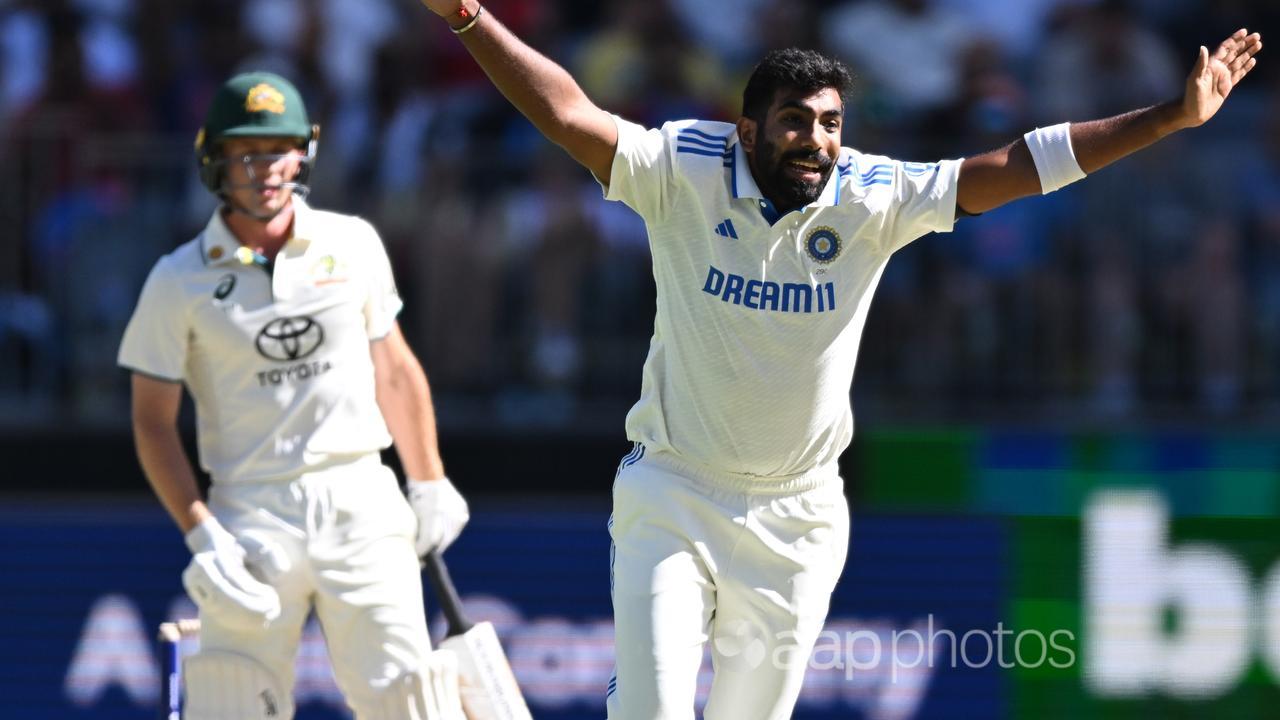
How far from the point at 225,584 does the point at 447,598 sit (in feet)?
2.65

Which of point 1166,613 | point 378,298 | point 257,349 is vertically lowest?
point 1166,613

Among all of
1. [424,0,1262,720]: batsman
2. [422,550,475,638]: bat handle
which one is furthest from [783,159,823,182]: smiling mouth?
[422,550,475,638]: bat handle

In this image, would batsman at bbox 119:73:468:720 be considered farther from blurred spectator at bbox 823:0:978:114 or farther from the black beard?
blurred spectator at bbox 823:0:978:114

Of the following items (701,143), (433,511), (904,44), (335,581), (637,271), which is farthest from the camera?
(904,44)

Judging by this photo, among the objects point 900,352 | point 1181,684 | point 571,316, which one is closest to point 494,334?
point 571,316

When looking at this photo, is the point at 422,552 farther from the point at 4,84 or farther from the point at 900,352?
the point at 4,84

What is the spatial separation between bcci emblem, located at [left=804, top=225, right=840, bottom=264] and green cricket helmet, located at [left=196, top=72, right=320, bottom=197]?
5.13 feet

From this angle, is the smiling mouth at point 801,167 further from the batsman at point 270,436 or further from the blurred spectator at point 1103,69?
the blurred spectator at point 1103,69

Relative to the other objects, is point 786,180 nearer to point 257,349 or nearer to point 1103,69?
point 257,349

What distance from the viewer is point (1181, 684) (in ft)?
24.9

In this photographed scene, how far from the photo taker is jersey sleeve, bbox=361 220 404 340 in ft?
18.6

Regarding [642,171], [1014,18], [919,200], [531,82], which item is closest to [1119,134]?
[919,200]

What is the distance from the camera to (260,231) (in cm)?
554

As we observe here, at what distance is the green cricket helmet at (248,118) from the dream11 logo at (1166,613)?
12.5 feet
